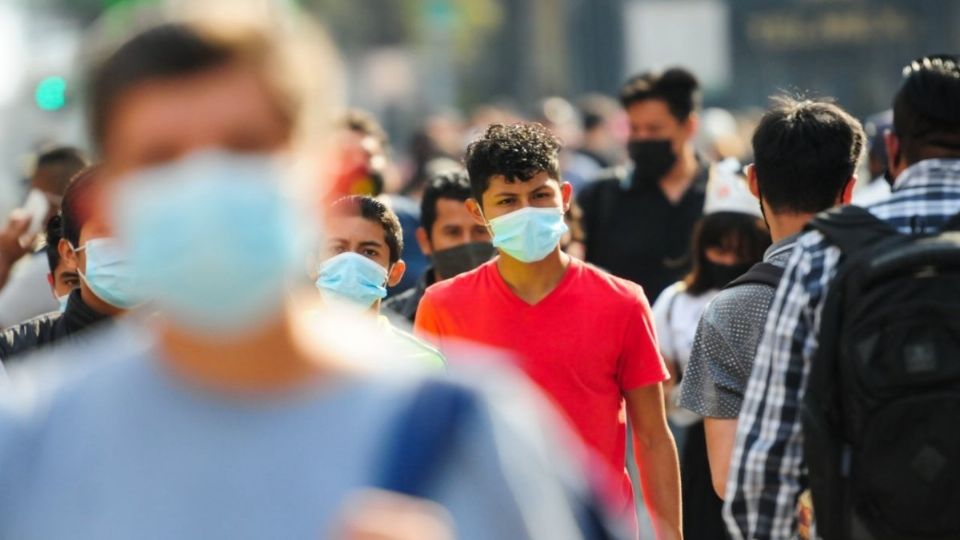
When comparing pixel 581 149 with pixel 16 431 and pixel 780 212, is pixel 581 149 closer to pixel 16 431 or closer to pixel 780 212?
pixel 780 212

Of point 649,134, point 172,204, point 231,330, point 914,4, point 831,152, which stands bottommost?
point 914,4

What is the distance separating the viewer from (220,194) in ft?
7.03

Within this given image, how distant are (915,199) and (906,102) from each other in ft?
0.81

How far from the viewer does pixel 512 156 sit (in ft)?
19.8

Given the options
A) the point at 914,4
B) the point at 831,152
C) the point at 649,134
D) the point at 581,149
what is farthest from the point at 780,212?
the point at 914,4

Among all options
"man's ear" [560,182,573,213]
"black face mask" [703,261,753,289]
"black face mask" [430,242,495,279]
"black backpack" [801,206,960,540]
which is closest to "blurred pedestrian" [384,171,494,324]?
"black face mask" [430,242,495,279]

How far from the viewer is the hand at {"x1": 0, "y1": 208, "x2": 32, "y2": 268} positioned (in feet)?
28.1

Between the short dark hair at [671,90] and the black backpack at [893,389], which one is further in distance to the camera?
the short dark hair at [671,90]

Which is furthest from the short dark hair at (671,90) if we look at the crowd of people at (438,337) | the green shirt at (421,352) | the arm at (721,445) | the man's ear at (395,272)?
the arm at (721,445)

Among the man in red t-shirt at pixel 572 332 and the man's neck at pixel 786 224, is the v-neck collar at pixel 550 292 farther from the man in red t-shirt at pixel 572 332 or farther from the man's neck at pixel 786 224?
the man's neck at pixel 786 224

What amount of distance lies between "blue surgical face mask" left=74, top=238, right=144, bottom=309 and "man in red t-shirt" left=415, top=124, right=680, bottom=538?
854 mm

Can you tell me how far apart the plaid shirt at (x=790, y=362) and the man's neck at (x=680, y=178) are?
5050mm

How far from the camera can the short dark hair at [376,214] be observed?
21.0 feet

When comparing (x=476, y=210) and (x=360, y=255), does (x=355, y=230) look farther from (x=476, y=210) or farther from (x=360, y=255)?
(x=476, y=210)
